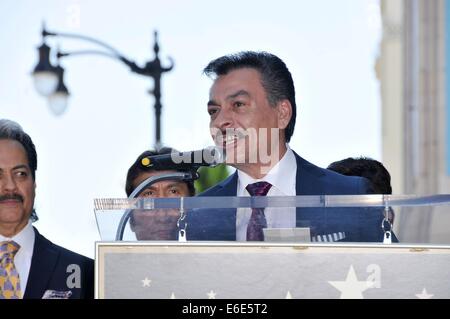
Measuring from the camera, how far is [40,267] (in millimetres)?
5570

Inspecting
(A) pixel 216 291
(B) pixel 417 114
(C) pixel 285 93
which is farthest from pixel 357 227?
(B) pixel 417 114

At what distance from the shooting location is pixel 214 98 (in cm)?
593

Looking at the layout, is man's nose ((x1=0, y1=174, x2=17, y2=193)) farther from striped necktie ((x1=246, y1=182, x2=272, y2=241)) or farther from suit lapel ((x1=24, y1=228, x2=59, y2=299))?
striped necktie ((x1=246, y1=182, x2=272, y2=241))

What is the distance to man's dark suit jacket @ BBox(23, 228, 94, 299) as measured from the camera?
5344 millimetres

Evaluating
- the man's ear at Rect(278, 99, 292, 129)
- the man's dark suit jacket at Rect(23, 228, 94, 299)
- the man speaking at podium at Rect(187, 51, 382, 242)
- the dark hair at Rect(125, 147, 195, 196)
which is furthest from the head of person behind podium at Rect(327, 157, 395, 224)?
the man's dark suit jacket at Rect(23, 228, 94, 299)

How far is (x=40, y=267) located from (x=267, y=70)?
1.28m

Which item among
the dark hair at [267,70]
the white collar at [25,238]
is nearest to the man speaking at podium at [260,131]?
the dark hair at [267,70]

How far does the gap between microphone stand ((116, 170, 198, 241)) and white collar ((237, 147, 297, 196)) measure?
48cm

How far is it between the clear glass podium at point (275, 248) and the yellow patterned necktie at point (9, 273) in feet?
2.43

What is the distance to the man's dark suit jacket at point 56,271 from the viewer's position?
17.5 feet

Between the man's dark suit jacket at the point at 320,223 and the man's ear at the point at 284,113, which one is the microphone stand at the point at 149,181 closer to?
the man's dark suit jacket at the point at 320,223

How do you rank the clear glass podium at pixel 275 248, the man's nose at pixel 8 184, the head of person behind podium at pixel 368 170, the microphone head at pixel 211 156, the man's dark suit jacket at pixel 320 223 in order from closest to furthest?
1. the clear glass podium at pixel 275 248
2. the man's dark suit jacket at pixel 320 223
3. the microphone head at pixel 211 156
4. the man's nose at pixel 8 184
5. the head of person behind podium at pixel 368 170

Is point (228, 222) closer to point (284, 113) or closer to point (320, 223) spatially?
point (320, 223)

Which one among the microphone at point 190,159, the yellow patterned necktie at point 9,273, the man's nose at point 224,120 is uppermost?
the man's nose at point 224,120
